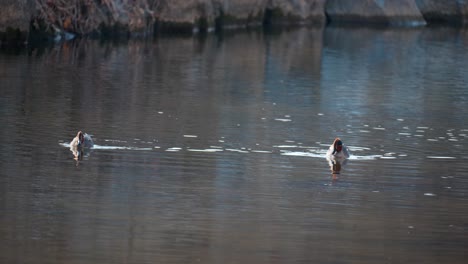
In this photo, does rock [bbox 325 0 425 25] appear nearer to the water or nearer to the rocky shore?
the rocky shore

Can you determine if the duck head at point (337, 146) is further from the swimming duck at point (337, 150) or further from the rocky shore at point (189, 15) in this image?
the rocky shore at point (189, 15)

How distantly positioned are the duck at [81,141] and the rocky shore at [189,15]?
16842mm

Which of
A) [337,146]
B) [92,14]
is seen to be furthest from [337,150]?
[92,14]

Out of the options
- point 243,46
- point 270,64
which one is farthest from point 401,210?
point 243,46

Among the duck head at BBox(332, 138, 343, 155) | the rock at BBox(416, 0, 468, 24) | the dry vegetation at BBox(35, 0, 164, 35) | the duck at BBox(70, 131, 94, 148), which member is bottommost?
the rock at BBox(416, 0, 468, 24)

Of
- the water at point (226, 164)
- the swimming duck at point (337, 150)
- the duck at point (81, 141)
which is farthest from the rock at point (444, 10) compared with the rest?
the duck at point (81, 141)

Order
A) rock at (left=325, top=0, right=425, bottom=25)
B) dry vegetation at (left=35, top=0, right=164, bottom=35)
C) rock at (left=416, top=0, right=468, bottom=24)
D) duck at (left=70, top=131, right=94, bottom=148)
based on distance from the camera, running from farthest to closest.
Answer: rock at (left=416, top=0, right=468, bottom=24) → rock at (left=325, top=0, right=425, bottom=25) → dry vegetation at (left=35, top=0, right=164, bottom=35) → duck at (left=70, top=131, right=94, bottom=148)

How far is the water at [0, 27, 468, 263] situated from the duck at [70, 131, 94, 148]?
147 millimetres

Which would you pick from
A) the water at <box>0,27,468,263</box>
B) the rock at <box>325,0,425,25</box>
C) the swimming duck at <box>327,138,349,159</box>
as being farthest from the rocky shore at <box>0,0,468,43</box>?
the swimming duck at <box>327,138,349,159</box>

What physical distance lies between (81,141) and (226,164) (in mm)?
1973

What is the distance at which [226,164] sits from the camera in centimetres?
1745

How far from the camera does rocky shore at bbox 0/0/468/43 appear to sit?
36.6 meters

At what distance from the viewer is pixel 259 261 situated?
12078mm

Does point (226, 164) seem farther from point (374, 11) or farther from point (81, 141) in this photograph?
point (374, 11)
